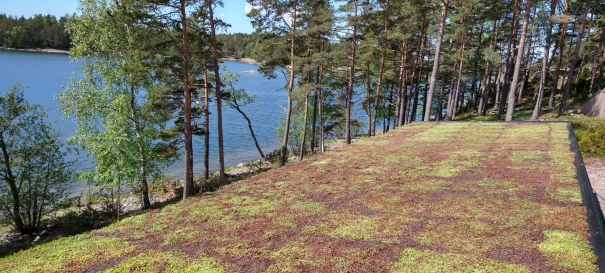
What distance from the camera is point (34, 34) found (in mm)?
81438

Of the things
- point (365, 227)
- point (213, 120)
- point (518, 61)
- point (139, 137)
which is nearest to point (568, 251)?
point (365, 227)

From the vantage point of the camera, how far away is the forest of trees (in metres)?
78.9

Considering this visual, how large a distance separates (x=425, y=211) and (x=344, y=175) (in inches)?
98.6

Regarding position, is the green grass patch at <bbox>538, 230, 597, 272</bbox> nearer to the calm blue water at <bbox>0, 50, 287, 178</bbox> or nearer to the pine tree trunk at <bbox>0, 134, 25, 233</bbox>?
the pine tree trunk at <bbox>0, 134, 25, 233</bbox>

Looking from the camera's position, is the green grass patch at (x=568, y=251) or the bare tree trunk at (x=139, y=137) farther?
the bare tree trunk at (x=139, y=137)

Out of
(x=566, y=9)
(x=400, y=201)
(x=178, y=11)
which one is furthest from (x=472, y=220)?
(x=566, y=9)

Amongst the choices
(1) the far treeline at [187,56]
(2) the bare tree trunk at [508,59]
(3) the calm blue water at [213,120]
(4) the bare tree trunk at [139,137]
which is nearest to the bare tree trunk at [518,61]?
(1) the far treeline at [187,56]

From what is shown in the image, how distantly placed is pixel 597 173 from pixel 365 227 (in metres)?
12.1

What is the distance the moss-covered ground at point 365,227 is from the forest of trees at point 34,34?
91.9 meters

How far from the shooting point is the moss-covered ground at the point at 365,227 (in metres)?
3.77

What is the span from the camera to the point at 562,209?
4938mm

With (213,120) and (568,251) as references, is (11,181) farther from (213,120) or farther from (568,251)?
(213,120)

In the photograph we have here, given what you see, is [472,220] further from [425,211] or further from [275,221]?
[275,221]

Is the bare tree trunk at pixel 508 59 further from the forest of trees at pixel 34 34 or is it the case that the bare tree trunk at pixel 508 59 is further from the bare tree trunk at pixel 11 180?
the forest of trees at pixel 34 34
